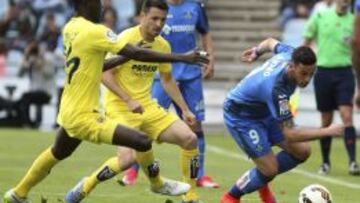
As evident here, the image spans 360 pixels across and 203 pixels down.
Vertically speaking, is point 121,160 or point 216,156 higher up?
point 121,160

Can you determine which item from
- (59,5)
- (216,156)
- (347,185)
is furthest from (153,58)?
(59,5)

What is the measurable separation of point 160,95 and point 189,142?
266cm

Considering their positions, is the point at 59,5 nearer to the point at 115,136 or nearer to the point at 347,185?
the point at 347,185

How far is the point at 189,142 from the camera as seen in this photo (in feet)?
38.2

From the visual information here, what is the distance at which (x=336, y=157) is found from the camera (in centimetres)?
1956

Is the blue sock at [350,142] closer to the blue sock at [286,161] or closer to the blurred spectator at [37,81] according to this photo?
the blue sock at [286,161]

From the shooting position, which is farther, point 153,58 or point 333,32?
point 333,32

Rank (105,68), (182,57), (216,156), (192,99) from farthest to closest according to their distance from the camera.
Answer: (216,156) < (192,99) < (105,68) < (182,57)

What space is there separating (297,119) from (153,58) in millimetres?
15582

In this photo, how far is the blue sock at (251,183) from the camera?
452 inches

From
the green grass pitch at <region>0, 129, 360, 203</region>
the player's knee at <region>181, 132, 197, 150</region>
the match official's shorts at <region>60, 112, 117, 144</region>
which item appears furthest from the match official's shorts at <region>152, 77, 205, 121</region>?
the match official's shorts at <region>60, 112, 117, 144</region>

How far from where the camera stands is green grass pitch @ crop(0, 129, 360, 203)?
13004mm

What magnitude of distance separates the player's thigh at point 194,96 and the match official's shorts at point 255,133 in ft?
8.51

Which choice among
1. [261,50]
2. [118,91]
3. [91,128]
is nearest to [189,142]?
[118,91]
